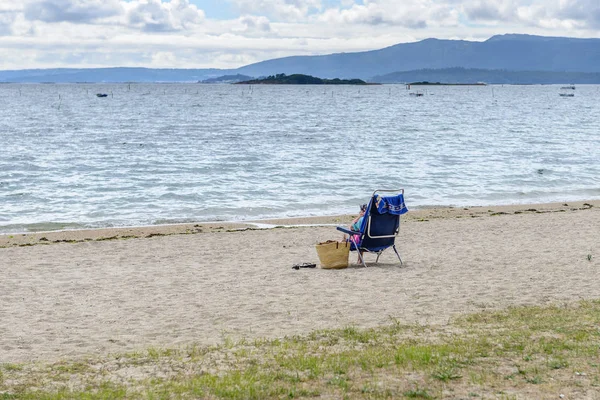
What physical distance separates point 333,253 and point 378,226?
787 millimetres

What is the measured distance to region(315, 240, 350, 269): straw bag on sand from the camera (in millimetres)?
10969

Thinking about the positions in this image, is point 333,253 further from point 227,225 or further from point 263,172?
point 263,172

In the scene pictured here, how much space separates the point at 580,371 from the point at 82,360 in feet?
12.6

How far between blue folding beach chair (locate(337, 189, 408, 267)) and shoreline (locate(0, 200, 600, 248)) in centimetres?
535

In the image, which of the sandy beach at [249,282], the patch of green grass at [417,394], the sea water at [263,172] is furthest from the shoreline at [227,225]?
the patch of green grass at [417,394]

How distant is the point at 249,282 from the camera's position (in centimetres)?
1005

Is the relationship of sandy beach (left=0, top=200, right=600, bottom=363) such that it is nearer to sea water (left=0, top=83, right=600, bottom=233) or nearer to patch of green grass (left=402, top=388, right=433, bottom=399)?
patch of green grass (left=402, top=388, right=433, bottom=399)

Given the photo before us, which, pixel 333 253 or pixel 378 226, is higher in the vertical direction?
pixel 378 226

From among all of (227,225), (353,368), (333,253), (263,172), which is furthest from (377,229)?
(263,172)

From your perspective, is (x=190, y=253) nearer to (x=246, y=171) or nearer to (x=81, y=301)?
(x=81, y=301)

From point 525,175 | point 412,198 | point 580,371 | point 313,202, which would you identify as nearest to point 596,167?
point 525,175

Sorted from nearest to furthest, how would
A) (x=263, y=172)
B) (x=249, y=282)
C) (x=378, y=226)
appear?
(x=249, y=282), (x=378, y=226), (x=263, y=172)

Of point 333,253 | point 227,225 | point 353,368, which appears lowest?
point 227,225

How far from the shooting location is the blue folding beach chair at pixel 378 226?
1102 cm
